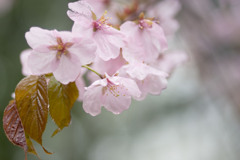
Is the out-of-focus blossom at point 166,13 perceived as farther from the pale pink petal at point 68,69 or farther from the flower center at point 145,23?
the pale pink petal at point 68,69

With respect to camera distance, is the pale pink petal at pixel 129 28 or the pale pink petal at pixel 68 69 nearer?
the pale pink petal at pixel 68 69

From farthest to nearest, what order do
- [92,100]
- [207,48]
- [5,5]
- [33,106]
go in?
[5,5], [207,48], [92,100], [33,106]

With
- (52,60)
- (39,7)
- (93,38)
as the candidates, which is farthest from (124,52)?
(39,7)

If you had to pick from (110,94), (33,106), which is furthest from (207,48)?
(33,106)

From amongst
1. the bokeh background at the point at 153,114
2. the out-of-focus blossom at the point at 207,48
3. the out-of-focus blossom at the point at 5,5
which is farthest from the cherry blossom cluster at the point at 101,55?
the out-of-focus blossom at the point at 5,5

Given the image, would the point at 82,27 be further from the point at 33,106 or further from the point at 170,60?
the point at 170,60

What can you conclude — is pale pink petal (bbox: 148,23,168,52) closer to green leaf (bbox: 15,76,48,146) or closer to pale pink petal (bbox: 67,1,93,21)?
pale pink petal (bbox: 67,1,93,21)
